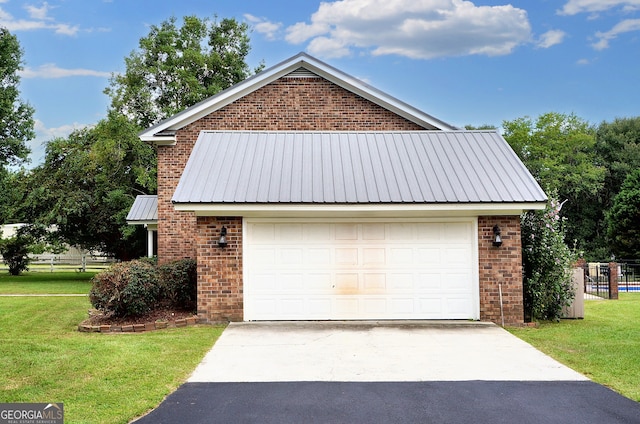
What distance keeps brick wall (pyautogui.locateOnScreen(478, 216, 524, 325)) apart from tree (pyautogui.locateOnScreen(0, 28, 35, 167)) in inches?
1087

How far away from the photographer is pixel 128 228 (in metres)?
26.1

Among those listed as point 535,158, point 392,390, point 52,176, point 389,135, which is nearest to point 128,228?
point 52,176

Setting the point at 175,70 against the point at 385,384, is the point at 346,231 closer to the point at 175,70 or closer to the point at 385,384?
the point at 385,384

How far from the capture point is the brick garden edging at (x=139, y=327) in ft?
35.7

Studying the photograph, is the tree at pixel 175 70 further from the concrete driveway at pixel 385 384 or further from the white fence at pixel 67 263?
the concrete driveway at pixel 385 384

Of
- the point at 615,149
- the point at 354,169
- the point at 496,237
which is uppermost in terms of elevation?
the point at 615,149

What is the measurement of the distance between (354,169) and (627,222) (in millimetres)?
25893

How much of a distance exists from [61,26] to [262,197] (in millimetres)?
21127

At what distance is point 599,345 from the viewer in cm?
938

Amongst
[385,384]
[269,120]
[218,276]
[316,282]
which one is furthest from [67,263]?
[385,384]

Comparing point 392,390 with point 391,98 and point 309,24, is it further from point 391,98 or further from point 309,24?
point 309,24
